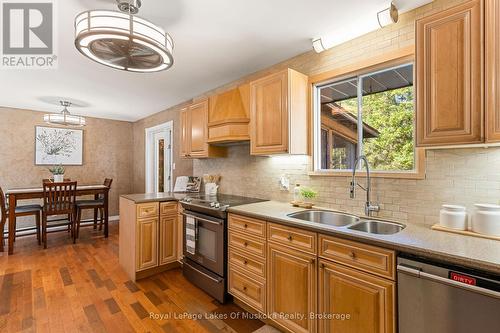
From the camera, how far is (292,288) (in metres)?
1.79

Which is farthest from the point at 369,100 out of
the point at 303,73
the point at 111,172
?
the point at 111,172

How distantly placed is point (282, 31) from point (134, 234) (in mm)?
2677

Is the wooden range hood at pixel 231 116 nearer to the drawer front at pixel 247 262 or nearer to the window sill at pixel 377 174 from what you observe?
the window sill at pixel 377 174

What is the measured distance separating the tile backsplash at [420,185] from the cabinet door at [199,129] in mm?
970

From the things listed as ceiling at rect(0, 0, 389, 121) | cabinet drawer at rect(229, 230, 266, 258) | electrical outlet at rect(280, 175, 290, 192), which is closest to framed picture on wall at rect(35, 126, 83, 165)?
ceiling at rect(0, 0, 389, 121)

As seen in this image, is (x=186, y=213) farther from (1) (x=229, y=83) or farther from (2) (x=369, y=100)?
(2) (x=369, y=100)

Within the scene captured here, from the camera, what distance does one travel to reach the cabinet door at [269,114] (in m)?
2.28

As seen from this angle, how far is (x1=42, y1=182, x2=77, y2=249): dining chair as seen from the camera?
3865 millimetres

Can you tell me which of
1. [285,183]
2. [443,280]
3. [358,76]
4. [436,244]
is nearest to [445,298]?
[443,280]

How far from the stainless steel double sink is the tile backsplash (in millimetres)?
114

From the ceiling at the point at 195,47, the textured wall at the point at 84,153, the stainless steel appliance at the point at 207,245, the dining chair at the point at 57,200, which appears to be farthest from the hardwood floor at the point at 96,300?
the ceiling at the point at 195,47

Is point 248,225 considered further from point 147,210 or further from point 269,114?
point 147,210

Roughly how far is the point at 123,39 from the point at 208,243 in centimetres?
194

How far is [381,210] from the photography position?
1.95 m
